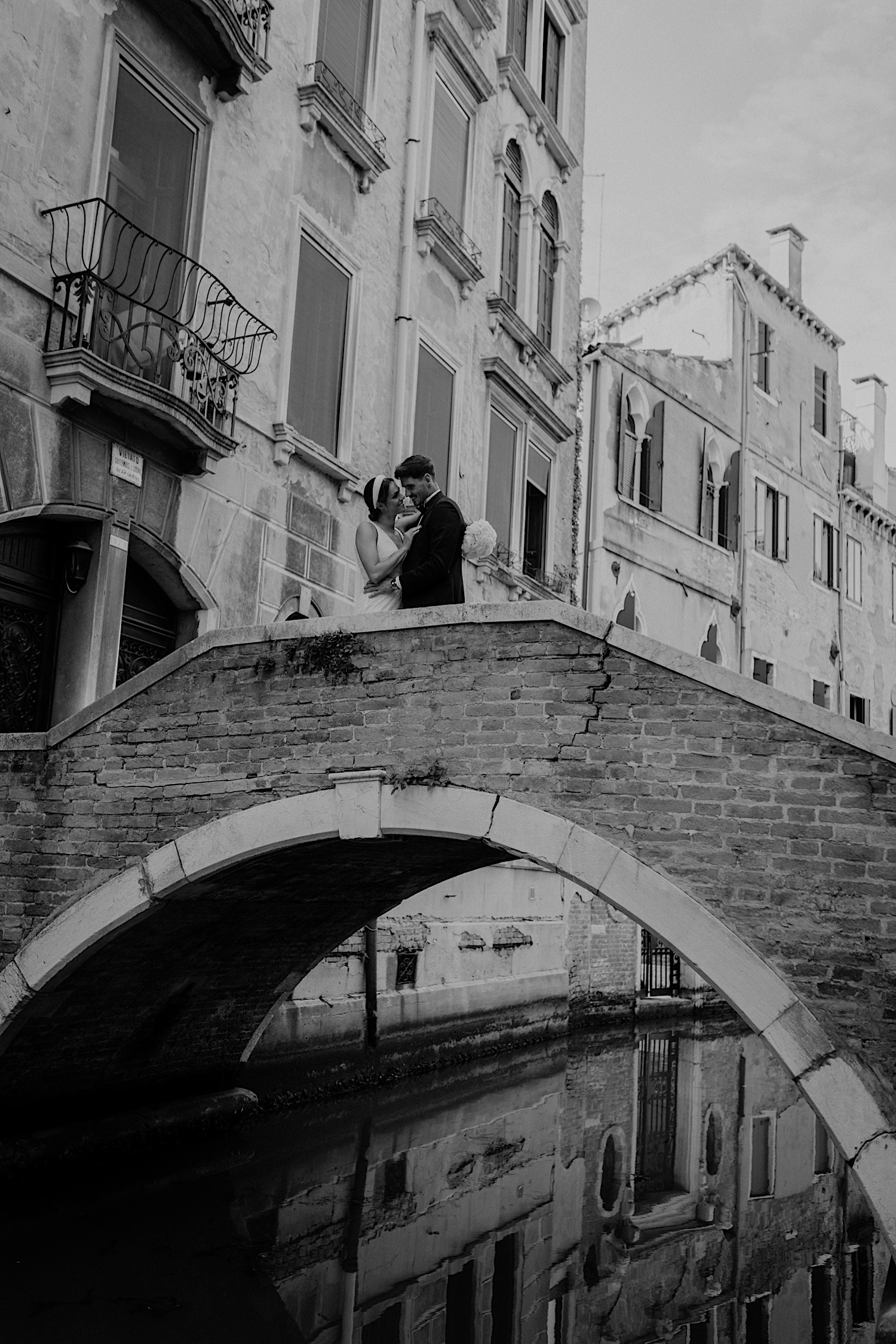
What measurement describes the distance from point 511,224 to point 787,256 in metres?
9.45

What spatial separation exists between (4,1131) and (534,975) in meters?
7.73

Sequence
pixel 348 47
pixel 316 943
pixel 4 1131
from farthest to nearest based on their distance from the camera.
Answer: pixel 348 47
pixel 316 943
pixel 4 1131

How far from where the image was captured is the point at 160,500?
877 centimetres

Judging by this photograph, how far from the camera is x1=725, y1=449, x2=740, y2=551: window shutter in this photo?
62.4 ft

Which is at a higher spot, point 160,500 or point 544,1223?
point 160,500

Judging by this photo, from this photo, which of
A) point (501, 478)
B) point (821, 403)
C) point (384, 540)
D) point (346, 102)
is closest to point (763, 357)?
point (821, 403)

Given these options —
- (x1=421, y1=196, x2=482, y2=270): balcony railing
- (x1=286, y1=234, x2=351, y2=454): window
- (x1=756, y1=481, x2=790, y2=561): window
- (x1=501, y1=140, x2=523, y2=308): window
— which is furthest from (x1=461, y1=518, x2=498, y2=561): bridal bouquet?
(x1=756, y1=481, x2=790, y2=561): window

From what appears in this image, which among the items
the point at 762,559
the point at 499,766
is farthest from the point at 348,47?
the point at 762,559

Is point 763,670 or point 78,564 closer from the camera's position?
point 78,564

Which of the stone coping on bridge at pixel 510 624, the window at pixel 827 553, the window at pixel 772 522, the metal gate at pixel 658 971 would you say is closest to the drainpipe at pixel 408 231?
the stone coping on bridge at pixel 510 624

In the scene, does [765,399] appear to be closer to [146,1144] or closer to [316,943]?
[316,943]

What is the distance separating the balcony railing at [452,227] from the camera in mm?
11859

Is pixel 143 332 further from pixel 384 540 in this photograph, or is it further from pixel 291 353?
pixel 384 540

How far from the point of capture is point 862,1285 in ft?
24.0
